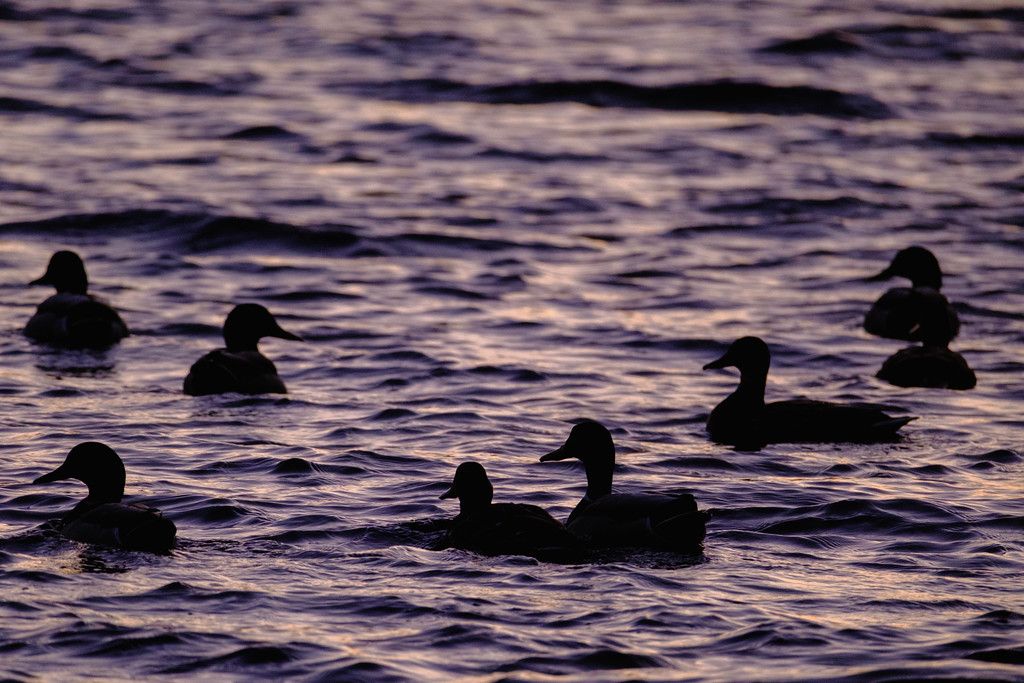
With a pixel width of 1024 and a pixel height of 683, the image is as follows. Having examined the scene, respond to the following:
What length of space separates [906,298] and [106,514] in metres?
11.0

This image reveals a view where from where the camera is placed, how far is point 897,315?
20109mm

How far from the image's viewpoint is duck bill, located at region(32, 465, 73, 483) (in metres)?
12.3

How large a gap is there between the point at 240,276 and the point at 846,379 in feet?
26.2

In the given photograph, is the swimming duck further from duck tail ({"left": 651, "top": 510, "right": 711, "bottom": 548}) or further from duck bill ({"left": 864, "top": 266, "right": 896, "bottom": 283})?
duck tail ({"left": 651, "top": 510, "right": 711, "bottom": 548})

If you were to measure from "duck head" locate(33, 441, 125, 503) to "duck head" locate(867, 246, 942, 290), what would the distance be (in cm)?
1126

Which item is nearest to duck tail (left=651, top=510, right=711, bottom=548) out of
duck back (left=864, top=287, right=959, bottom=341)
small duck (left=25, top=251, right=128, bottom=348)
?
duck back (left=864, top=287, right=959, bottom=341)

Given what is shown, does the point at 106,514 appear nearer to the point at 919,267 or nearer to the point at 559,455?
the point at 559,455

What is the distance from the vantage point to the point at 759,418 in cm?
1557

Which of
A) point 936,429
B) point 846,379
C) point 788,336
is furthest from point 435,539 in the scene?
point 788,336

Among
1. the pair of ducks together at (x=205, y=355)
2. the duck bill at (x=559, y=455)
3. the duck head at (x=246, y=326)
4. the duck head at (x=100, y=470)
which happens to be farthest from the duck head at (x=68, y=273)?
the duck bill at (x=559, y=455)

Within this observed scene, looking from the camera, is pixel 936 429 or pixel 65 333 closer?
pixel 936 429

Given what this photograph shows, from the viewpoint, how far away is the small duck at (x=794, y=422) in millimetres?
15375

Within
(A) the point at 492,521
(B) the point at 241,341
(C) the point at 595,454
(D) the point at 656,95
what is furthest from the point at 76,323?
(D) the point at 656,95

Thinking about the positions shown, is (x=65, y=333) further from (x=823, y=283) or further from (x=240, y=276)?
(x=823, y=283)
